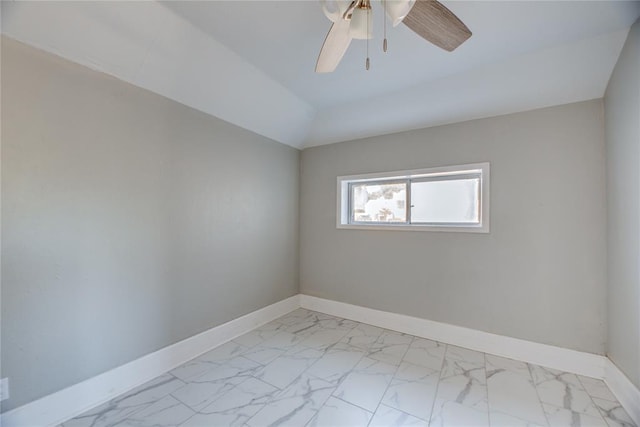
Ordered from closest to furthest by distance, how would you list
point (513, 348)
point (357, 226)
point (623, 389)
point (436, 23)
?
1. point (436, 23)
2. point (623, 389)
3. point (513, 348)
4. point (357, 226)

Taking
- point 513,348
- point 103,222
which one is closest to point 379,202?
point 513,348

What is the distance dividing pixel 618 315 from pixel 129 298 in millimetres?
3286

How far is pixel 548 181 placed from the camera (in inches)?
80.4

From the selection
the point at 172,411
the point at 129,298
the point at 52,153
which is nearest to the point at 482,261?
the point at 172,411

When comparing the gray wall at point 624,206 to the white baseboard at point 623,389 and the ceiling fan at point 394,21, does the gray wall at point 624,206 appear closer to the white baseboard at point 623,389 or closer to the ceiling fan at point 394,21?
the white baseboard at point 623,389

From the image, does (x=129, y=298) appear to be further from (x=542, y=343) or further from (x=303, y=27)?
(x=542, y=343)

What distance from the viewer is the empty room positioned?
4.59 feet

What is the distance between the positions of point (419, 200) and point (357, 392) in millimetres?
1844

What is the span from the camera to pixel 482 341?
2.23 metres

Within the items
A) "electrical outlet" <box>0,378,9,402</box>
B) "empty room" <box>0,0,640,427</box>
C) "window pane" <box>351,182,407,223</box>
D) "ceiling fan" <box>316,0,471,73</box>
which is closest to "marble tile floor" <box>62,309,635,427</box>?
"empty room" <box>0,0,640,427</box>

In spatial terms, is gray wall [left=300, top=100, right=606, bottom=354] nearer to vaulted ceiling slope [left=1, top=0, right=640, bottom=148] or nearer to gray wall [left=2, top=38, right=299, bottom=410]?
vaulted ceiling slope [left=1, top=0, right=640, bottom=148]

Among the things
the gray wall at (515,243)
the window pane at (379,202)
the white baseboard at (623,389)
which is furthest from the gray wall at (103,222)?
the white baseboard at (623,389)

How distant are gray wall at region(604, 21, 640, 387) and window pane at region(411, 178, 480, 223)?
85 centimetres

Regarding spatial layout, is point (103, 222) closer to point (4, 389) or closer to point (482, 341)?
point (4, 389)
